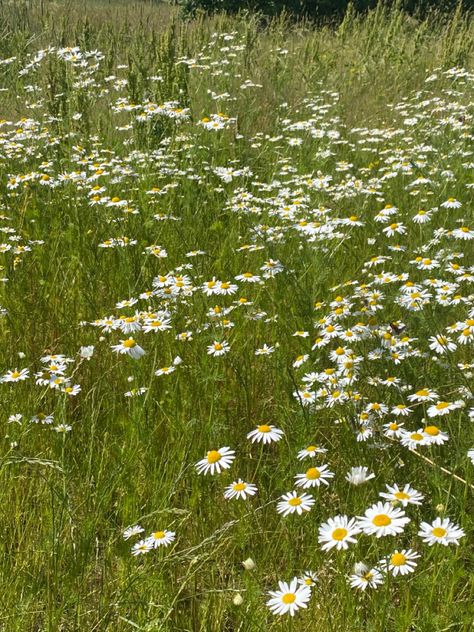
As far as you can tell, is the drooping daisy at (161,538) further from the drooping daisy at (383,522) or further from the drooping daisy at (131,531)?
the drooping daisy at (383,522)

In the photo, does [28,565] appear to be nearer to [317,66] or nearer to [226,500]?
[226,500]

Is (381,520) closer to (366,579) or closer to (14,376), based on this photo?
(366,579)

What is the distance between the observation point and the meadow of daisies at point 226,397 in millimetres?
1433

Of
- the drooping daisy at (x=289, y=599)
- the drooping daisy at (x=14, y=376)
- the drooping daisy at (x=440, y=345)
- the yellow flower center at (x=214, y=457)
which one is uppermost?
the drooping daisy at (x=440, y=345)

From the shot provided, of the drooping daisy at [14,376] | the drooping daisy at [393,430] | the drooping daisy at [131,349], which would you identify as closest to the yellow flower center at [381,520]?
the drooping daisy at [393,430]

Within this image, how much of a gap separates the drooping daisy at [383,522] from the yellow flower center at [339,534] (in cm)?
3

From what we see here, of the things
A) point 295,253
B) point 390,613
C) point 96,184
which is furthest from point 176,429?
point 96,184

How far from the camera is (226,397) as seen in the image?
2.04m

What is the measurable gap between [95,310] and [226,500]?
1137mm

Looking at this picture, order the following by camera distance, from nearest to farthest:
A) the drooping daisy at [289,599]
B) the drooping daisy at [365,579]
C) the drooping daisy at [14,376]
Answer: the drooping daisy at [289,599]
the drooping daisy at [365,579]
the drooping daisy at [14,376]

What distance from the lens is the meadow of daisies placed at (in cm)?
143

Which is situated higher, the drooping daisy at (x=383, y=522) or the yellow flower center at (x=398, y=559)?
the drooping daisy at (x=383, y=522)

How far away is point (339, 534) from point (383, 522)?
0.09 metres

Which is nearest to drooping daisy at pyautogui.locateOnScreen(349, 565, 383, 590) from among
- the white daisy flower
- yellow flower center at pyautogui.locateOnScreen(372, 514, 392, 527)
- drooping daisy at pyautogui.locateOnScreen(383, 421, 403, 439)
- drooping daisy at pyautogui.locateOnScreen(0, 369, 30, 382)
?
the white daisy flower
